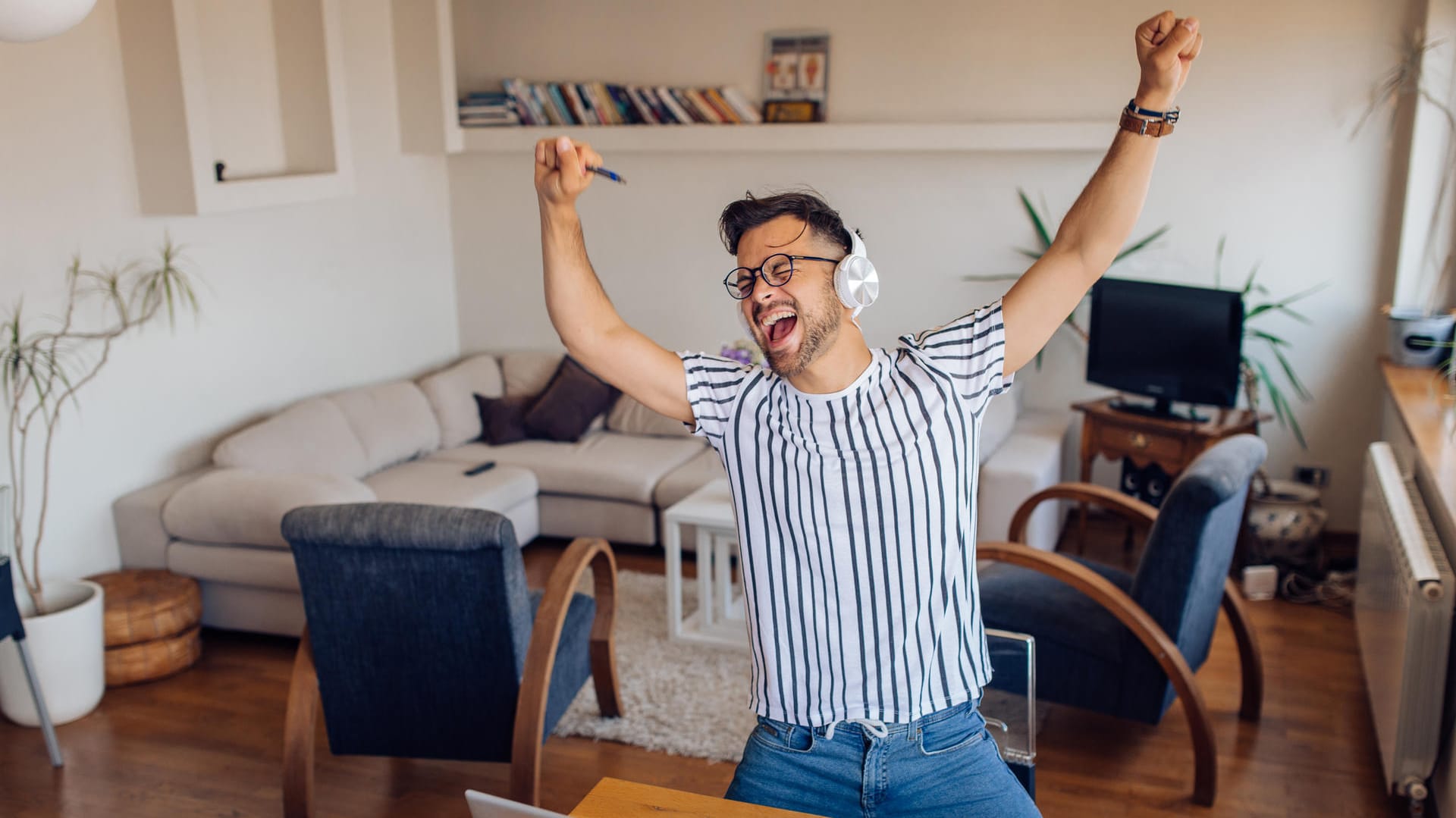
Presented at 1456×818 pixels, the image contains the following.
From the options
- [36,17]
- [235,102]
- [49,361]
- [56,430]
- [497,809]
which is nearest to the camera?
[497,809]

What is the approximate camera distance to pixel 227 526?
13.1ft

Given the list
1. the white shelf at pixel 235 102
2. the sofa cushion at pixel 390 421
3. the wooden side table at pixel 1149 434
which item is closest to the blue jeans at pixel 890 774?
the wooden side table at pixel 1149 434

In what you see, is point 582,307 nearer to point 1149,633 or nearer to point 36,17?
point 36,17

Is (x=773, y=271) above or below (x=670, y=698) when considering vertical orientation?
above

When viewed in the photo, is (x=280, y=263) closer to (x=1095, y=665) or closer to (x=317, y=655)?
(x=317, y=655)

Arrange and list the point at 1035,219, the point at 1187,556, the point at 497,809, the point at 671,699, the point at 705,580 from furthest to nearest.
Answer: the point at 1035,219
the point at 705,580
the point at 671,699
the point at 1187,556
the point at 497,809

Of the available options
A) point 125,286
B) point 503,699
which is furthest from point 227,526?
point 503,699

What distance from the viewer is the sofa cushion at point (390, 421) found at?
16.1 ft

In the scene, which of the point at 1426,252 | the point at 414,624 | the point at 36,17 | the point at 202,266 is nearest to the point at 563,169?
the point at 36,17

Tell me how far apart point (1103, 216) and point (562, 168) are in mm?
761

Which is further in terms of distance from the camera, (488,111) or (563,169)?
(488,111)

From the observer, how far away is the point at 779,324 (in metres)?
1.75

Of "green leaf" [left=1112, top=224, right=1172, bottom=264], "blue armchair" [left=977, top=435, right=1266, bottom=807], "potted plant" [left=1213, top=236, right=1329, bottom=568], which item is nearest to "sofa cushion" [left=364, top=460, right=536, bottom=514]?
"blue armchair" [left=977, top=435, right=1266, bottom=807]

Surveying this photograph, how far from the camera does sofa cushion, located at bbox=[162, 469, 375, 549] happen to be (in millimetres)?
3941
